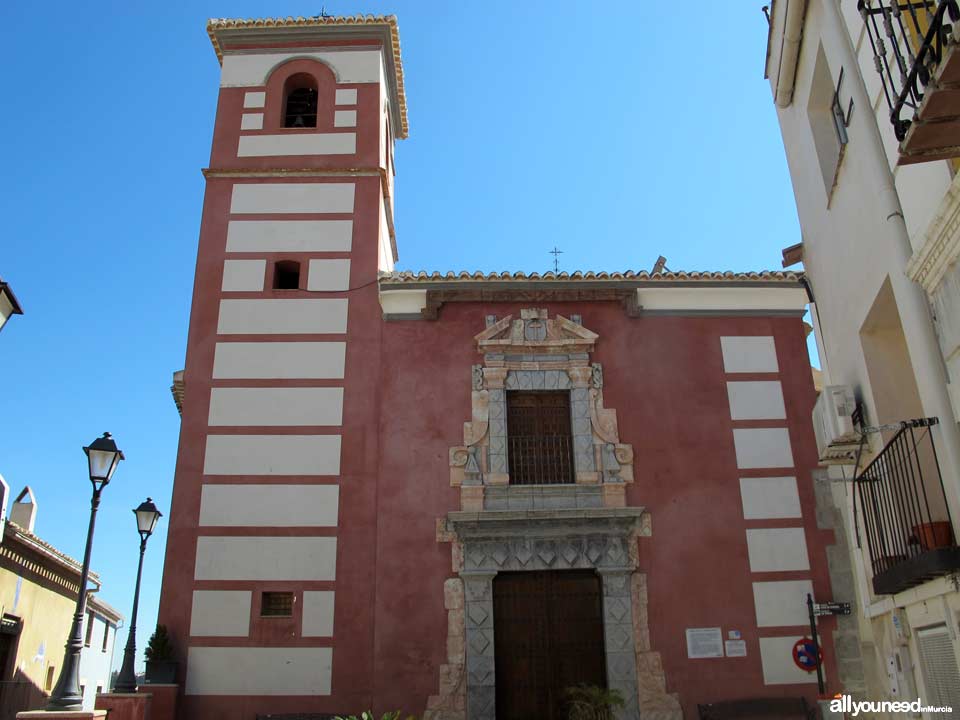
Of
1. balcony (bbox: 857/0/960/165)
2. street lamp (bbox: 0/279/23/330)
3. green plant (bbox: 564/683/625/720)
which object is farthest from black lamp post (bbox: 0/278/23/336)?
Result: green plant (bbox: 564/683/625/720)

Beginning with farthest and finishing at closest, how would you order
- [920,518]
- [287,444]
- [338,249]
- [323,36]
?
[323,36], [338,249], [287,444], [920,518]

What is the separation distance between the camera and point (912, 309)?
654 cm

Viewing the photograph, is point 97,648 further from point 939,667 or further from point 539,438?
point 939,667

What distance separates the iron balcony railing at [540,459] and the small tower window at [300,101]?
6847mm

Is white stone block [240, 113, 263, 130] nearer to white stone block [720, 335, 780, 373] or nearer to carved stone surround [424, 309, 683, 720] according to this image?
carved stone surround [424, 309, 683, 720]

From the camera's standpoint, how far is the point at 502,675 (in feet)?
35.2

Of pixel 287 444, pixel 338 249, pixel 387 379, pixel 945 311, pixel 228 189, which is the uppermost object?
pixel 228 189

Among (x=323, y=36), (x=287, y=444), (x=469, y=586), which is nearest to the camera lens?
(x=469, y=586)

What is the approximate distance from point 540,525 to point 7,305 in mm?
6992

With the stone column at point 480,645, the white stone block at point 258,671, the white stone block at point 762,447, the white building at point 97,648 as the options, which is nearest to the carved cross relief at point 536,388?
the stone column at point 480,645

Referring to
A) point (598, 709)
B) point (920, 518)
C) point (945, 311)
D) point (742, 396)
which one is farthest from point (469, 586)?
point (945, 311)

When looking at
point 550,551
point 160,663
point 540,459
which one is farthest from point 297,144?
point 160,663

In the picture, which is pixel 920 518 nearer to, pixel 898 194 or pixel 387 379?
pixel 898 194

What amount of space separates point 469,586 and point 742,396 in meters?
4.87
